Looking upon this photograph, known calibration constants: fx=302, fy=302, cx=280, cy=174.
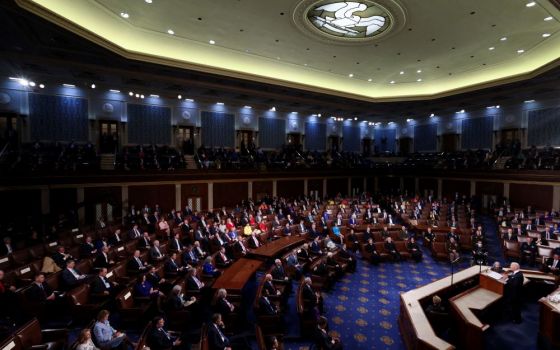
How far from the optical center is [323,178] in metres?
22.2

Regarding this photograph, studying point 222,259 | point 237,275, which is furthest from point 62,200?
point 237,275

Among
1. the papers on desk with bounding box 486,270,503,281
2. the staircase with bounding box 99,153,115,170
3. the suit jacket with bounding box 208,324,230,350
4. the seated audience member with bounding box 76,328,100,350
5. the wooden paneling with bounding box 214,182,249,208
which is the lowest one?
the suit jacket with bounding box 208,324,230,350

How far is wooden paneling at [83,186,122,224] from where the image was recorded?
13.9m

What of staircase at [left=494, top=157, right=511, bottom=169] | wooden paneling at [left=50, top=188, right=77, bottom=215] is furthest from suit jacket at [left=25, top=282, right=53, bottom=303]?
staircase at [left=494, top=157, right=511, bottom=169]

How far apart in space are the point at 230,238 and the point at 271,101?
13.1 metres

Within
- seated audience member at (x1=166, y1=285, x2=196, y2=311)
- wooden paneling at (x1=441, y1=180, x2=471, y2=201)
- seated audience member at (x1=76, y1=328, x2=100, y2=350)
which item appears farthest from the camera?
wooden paneling at (x1=441, y1=180, x2=471, y2=201)

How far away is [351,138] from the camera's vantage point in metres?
29.2

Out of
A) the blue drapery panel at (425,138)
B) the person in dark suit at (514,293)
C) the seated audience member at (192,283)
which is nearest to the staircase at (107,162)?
the seated audience member at (192,283)

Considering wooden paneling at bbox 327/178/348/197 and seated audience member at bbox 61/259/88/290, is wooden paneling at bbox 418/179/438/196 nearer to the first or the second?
wooden paneling at bbox 327/178/348/197

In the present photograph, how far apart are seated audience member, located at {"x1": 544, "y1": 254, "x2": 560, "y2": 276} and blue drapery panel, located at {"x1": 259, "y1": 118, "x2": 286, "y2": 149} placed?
18.0 meters

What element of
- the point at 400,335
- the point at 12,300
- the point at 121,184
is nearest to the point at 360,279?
the point at 400,335

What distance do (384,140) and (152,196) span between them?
22.1 meters

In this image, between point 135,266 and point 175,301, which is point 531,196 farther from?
point 135,266

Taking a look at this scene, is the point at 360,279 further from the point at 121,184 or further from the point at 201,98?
the point at 201,98
